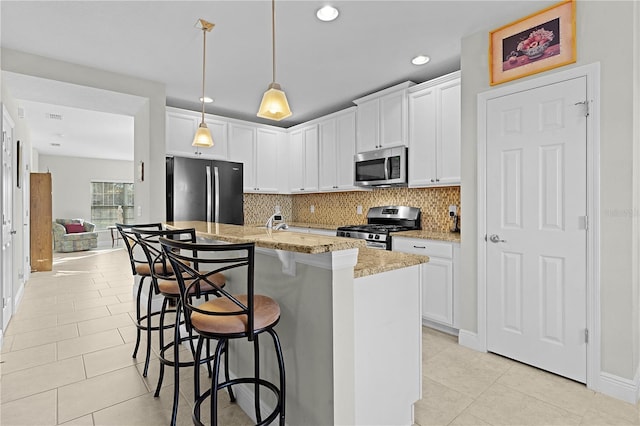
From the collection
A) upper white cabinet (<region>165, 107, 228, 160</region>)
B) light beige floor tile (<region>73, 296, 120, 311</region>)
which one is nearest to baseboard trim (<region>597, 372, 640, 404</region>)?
upper white cabinet (<region>165, 107, 228, 160</region>)

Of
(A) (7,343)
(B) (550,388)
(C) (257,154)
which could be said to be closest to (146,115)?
(C) (257,154)

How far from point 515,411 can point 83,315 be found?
4.09m

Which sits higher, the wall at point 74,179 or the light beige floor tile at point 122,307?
the wall at point 74,179

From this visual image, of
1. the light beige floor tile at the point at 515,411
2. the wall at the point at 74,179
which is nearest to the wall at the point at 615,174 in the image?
the light beige floor tile at the point at 515,411

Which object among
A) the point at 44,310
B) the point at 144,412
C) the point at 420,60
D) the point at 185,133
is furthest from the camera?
the point at 185,133

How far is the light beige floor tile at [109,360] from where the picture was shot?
2.40m

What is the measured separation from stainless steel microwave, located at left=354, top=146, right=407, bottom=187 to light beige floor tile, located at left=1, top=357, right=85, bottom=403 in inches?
129

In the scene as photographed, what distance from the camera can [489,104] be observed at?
2.63 m

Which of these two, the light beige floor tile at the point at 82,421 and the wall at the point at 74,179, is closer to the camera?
the light beige floor tile at the point at 82,421

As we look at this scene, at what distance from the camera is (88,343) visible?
2.86 meters

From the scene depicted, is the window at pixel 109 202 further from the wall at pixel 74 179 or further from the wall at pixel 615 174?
the wall at pixel 615 174

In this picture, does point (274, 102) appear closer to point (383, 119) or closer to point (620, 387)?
point (383, 119)

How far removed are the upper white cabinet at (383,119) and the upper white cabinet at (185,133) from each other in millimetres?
2001

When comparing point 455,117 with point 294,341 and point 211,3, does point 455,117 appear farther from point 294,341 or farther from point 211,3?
point 294,341
